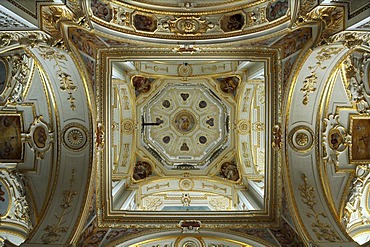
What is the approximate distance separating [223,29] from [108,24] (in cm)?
410

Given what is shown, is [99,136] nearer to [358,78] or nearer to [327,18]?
[327,18]

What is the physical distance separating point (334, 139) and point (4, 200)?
1259 cm

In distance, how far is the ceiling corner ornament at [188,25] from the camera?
12.8m

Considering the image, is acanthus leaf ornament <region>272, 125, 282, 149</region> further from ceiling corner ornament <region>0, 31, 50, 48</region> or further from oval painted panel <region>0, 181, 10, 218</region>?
oval painted panel <region>0, 181, 10, 218</region>

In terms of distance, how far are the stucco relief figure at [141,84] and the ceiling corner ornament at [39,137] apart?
18.3 ft

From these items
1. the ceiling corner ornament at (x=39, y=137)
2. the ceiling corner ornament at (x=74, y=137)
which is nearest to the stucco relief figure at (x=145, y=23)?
the ceiling corner ornament at (x=74, y=137)

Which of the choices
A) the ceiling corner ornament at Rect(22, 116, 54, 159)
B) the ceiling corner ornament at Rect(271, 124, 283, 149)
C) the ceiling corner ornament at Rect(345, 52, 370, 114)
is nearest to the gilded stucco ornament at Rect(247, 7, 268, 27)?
the ceiling corner ornament at Rect(345, 52, 370, 114)

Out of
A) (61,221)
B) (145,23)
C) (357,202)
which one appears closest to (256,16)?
(145,23)

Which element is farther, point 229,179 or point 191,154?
point 191,154

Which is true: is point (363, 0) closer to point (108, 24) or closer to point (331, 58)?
point (331, 58)

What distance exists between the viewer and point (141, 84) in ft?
58.5

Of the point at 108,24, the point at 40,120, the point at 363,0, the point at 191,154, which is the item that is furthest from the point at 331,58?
the point at 40,120

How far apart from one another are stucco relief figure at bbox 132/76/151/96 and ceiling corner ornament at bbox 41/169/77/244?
19.7 ft

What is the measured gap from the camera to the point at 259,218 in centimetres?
1341
